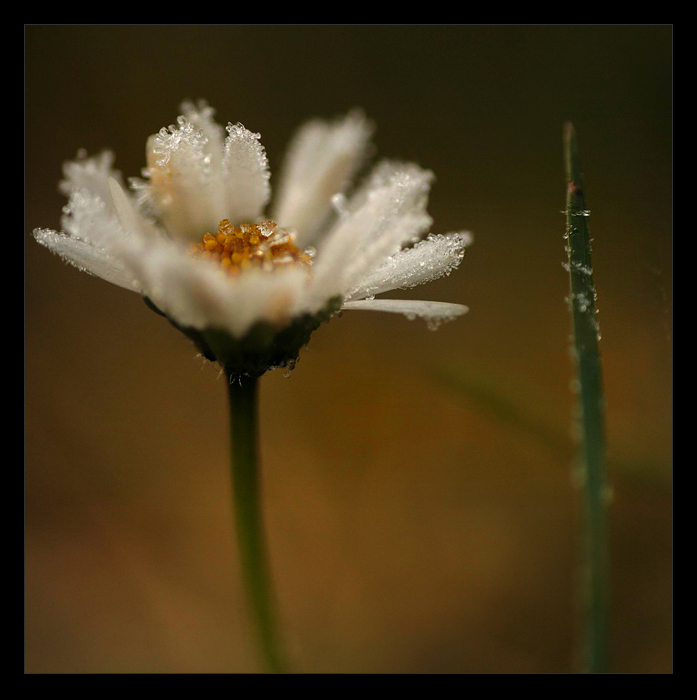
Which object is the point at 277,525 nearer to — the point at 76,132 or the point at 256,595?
the point at 256,595

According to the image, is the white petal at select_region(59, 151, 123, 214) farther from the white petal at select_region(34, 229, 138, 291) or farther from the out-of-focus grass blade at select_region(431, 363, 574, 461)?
the out-of-focus grass blade at select_region(431, 363, 574, 461)

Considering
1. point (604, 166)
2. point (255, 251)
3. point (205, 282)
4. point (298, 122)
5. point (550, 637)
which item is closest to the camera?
point (205, 282)

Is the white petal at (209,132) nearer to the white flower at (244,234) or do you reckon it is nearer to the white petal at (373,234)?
the white flower at (244,234)

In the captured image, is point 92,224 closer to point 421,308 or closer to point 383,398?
point 421,308

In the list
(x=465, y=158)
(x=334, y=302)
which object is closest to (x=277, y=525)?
(x=334, y=302)

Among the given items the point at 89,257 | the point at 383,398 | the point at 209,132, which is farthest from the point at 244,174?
the point at 383,398

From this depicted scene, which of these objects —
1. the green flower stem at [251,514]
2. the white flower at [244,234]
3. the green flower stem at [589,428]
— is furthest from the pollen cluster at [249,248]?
the green flower stem at [589,428]

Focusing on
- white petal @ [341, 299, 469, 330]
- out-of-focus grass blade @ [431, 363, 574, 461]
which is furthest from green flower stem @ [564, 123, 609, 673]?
out-of-focus grass blade @ [431, 363, 574, 461]
